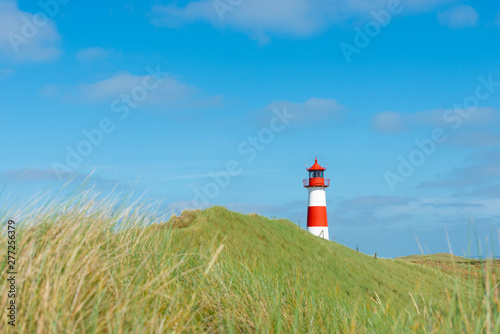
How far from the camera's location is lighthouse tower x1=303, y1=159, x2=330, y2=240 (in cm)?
3033

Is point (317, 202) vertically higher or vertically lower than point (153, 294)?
higher

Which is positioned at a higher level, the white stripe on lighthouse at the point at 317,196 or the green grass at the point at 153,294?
the white stripe on lighthouse at the point at 317,196

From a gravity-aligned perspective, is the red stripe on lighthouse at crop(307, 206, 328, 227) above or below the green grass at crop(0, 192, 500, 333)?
above

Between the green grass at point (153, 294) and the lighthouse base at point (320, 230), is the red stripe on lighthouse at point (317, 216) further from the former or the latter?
the green grass at point (153, 294)

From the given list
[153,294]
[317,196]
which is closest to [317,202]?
[317,196]

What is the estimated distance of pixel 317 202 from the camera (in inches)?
1227

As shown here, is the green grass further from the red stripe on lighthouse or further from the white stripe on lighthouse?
the white stripe on lighthouse

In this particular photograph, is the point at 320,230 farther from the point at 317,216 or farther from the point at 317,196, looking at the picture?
Answer: the point at 317,196

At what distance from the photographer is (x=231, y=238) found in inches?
653

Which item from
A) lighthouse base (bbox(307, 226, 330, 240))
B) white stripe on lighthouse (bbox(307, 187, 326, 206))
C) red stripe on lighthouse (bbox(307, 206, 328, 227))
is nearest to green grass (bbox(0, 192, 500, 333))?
lighthouse base (bbox(307, 226, 330, 240))

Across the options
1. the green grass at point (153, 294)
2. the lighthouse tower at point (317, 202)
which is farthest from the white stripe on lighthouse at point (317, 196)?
the green grass at point (153, 294)

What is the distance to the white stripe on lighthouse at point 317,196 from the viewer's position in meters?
31.2

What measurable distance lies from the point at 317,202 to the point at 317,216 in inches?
41.9

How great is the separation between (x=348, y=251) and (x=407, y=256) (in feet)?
57.4
